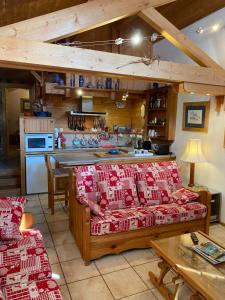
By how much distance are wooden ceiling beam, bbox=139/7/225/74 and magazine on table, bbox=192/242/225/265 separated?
2374mm

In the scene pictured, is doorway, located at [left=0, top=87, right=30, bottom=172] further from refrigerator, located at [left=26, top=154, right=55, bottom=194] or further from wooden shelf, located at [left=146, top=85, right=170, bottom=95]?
wooden shelf, located at [left=146, top=85, right=170, bottom=95]

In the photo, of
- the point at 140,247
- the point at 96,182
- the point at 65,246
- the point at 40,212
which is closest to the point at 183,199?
the point at 140,247

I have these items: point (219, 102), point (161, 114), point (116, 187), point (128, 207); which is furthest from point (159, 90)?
point (128, 207)

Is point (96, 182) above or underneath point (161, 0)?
underneath

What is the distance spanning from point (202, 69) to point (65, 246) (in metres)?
2.94

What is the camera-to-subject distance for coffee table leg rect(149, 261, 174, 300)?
206 centimetres

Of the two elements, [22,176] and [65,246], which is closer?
[65,246]

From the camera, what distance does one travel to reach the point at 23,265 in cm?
179

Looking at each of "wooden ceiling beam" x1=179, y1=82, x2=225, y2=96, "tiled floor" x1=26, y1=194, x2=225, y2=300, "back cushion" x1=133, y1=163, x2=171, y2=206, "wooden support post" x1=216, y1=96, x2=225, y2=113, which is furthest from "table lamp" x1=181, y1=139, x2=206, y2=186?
"tiled floor" x1=26, y1=194, x2=225, y2=300

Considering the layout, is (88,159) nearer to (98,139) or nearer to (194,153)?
(98,139)

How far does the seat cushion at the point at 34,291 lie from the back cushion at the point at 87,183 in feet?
4.10

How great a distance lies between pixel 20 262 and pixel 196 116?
352cm

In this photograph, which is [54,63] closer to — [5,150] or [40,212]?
[40,212]

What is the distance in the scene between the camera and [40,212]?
388 centimetres
